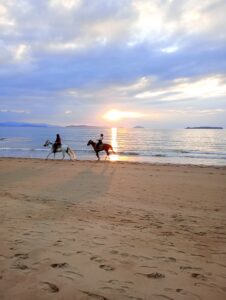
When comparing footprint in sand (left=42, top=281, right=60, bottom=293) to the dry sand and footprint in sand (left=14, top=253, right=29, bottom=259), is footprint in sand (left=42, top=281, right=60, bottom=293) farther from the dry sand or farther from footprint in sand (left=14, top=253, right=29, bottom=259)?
footprint in sand (left=14, top=253, right=29, bottom=259)

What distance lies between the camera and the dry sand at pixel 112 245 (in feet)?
12.7

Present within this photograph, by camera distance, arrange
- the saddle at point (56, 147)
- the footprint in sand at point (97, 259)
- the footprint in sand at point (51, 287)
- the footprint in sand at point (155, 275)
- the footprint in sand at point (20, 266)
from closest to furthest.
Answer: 1. the footprint in sand at point (51, 287)
2. the footprint in sand at point (155, 275)
3. the footprint in sand at point (20, 266)
4. the footprint in sand at point (97, 259)
5. the saddle at point (56, 147)

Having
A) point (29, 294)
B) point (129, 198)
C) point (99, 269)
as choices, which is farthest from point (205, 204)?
point (29, 294)

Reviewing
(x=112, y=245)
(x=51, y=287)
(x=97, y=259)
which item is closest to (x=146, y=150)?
(x=112, y=245)

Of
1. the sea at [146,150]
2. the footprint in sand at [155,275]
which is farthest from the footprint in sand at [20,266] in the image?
the sea at [146,150]

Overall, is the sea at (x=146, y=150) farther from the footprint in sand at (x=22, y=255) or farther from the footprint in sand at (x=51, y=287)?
the footprint in sand at (x=51, y=287)

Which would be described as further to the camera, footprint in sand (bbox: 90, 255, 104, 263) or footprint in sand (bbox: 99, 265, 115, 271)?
footprint in sand (bbox: 90, 255, 104, 263)

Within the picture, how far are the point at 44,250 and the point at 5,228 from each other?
1.59 m

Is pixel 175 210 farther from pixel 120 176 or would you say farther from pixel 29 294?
pixel 120 176

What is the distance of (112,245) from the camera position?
536 centimetres

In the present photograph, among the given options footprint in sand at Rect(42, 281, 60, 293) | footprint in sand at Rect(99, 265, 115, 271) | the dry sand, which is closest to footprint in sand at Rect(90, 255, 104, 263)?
the dry sand

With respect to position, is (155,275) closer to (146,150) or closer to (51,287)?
(51,287)

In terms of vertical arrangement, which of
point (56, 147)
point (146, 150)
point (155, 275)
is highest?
point (56, 147)

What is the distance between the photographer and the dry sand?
388 centimetres
